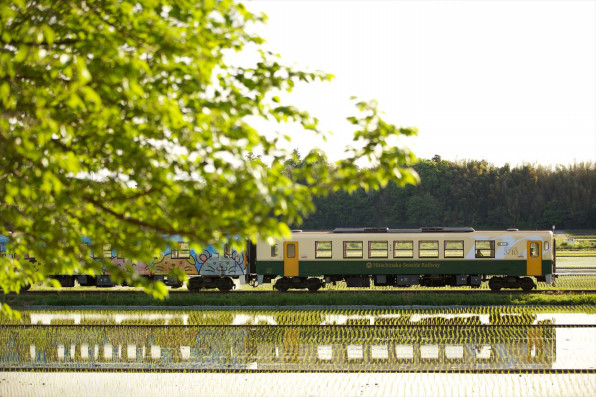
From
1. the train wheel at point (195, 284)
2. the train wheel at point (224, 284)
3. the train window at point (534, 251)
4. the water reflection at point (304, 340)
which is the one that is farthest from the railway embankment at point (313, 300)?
the train wheel at point (195, 284)

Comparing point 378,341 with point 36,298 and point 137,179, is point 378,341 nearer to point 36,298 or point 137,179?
point 137,179

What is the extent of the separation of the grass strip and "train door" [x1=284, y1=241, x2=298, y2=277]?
3546 mm

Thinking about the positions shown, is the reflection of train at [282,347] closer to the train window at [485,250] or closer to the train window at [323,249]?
the train window at [485,250]

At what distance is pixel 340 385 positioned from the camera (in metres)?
14.7

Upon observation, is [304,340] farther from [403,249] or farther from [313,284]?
[313,284]

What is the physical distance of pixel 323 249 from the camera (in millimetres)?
31766

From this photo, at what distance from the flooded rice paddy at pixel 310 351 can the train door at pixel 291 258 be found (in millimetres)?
6429

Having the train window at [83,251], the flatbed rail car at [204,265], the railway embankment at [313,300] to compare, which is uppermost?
the train window at [83,251]

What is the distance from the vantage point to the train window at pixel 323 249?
1251 inches

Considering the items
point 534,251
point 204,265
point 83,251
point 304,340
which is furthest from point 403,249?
point 83,251

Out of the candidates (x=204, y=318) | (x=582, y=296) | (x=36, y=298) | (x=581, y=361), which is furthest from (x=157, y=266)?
(x=581, y=361)

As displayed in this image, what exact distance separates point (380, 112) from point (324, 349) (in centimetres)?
1043

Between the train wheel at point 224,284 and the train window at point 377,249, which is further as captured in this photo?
the train wheel at point 224,284

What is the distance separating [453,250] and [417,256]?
162 centimetres
